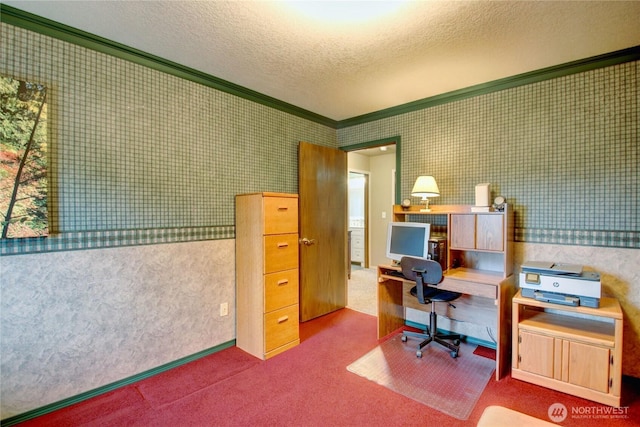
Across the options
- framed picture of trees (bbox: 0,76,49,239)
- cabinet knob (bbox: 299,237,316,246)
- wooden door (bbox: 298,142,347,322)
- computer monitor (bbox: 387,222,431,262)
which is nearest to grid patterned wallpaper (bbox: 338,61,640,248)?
computer monitor (bbox: 387,222,431,262)

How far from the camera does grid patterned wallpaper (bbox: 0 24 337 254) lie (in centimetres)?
196

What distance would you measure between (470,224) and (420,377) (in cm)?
136

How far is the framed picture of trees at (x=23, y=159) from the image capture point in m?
1.76

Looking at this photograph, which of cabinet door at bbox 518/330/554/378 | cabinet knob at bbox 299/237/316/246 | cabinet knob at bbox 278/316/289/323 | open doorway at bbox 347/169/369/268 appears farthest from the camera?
open doorway at bbox 347/169/369/268

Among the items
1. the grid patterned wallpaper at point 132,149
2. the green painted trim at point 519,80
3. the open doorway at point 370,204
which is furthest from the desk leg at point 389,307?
the open doorway at point 370,204

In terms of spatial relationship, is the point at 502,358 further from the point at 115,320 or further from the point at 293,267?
the point at 115,320

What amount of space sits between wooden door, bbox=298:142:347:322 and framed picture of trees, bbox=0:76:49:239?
2.15m

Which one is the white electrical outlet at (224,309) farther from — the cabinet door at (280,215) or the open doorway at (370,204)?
the open doorway at (370,204)

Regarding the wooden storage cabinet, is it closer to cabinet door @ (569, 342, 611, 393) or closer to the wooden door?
cabinet door @ (569, 342, 611, 393)

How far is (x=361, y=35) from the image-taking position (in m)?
2.09

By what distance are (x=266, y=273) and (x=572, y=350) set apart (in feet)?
7.57

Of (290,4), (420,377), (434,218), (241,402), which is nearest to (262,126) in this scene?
(290,4)

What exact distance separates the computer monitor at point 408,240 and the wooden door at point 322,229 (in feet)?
2.73

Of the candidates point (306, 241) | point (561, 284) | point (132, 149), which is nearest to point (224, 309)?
point (306, 241)
